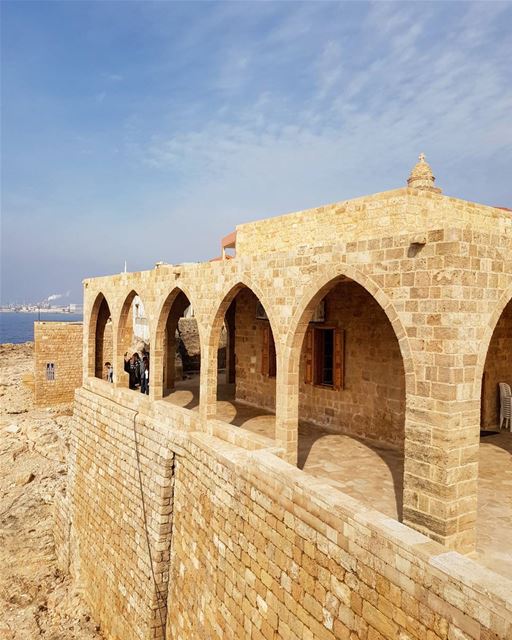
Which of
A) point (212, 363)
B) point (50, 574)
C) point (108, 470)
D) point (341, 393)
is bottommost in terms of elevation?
point (50, 574)

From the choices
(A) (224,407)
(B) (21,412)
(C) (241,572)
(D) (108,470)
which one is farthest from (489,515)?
(B) (21,412)

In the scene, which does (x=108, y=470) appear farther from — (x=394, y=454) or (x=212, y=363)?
(x=394, y=454)

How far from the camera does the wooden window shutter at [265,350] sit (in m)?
11.0

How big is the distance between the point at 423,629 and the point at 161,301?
7374mm

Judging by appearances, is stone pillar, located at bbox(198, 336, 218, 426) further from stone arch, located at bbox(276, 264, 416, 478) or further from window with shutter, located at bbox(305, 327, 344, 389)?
window with shutter, located at bbox(305, 327, 344, 389)

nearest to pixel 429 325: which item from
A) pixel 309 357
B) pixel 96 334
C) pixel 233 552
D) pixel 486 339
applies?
pixel 486 339

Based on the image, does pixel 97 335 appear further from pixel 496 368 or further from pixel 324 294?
pixel 496 368

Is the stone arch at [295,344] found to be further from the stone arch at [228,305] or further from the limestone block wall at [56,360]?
the limestone block wall at [56,360]

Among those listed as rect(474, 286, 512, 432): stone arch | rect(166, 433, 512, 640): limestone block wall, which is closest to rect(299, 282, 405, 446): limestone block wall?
rect(474, 286, 512, 432): stone arch

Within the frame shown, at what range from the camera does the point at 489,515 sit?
543cm

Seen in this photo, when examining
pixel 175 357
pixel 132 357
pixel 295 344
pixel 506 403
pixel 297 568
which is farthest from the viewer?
pixel 132 357

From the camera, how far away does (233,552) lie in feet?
20.1

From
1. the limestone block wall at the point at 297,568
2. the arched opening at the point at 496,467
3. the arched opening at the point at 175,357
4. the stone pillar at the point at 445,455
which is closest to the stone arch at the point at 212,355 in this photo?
the limestone block wall at the point at 297,568

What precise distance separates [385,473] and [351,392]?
2315 mm
